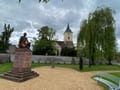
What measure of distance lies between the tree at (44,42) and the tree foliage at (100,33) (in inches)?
847

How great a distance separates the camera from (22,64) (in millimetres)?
10250

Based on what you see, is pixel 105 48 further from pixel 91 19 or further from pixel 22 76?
pixel 22 76

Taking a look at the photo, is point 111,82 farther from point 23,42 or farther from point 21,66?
point 23,42

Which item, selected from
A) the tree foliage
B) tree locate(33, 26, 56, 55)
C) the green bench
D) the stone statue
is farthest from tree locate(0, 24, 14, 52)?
the green bench

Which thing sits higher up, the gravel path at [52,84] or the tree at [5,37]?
the tree at [5,37]

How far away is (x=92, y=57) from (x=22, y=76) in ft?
39.9

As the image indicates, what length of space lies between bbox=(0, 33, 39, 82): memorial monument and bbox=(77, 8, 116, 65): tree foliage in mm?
9631

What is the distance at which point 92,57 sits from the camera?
1972cm

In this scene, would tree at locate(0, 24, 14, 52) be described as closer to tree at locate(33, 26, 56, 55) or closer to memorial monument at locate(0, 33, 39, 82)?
tree at locate(33, 26, 56, 55)

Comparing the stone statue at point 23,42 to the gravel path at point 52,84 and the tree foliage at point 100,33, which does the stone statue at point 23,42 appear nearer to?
the gravel path at point 52,84

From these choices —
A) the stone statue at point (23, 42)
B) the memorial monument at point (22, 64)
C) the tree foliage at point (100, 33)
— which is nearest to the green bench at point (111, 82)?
the memorial monument at point (22, 64)

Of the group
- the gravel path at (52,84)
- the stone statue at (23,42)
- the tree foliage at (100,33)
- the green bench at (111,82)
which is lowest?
the gravel path at (52,84)

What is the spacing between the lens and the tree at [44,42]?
39.5 m

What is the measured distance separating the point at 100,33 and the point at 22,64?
11.7m
